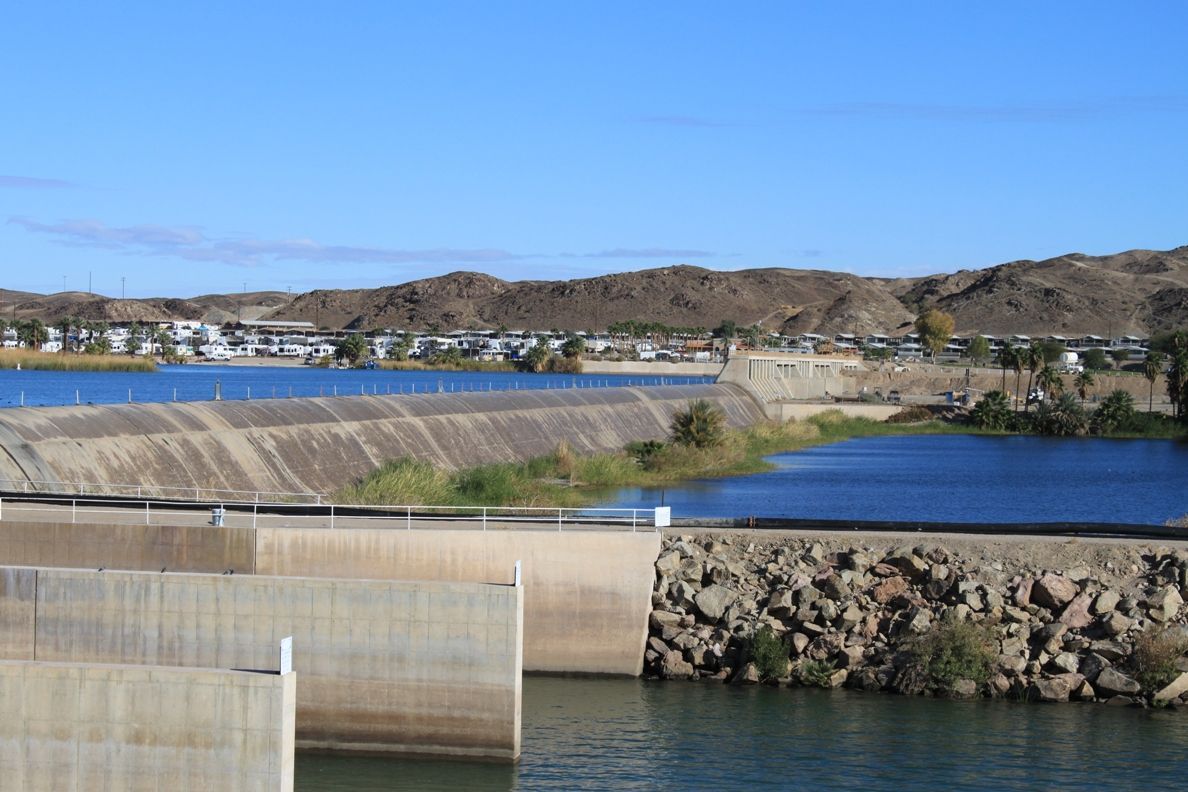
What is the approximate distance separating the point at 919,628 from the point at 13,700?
15828 millimetres

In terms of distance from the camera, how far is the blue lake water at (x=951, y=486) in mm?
54969

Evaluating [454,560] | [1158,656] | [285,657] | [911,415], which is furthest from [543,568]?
[911,415]

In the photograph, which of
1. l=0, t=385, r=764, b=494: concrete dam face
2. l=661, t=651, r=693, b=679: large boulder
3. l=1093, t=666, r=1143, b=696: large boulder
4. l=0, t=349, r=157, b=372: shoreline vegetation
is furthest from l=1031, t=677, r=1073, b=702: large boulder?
l=0, t=349, r=157, b=372: shoreline vegetation

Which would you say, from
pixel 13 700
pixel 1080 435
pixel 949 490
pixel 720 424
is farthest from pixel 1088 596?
pixel 1080 435

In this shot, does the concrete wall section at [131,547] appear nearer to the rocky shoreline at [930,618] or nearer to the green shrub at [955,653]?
the rocky shoreline at [930,618]

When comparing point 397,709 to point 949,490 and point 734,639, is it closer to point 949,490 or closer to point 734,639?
point 734,639

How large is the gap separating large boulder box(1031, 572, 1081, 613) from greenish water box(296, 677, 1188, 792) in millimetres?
2381

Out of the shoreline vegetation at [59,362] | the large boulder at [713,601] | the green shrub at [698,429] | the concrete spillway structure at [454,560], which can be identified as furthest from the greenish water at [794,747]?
the shoreline vegetation at [59,362]

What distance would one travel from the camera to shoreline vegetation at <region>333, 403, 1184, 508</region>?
45219 millimetres

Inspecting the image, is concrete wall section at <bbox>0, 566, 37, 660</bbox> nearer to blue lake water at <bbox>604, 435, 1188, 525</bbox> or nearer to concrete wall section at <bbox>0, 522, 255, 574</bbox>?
concrete wall section at <bbox>0, 522, 255, 574</bbox>

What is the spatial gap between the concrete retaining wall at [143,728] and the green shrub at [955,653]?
12.8 metres

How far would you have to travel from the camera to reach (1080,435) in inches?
4392

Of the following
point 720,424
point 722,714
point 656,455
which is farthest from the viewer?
point 720,424

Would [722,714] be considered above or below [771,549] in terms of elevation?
below
